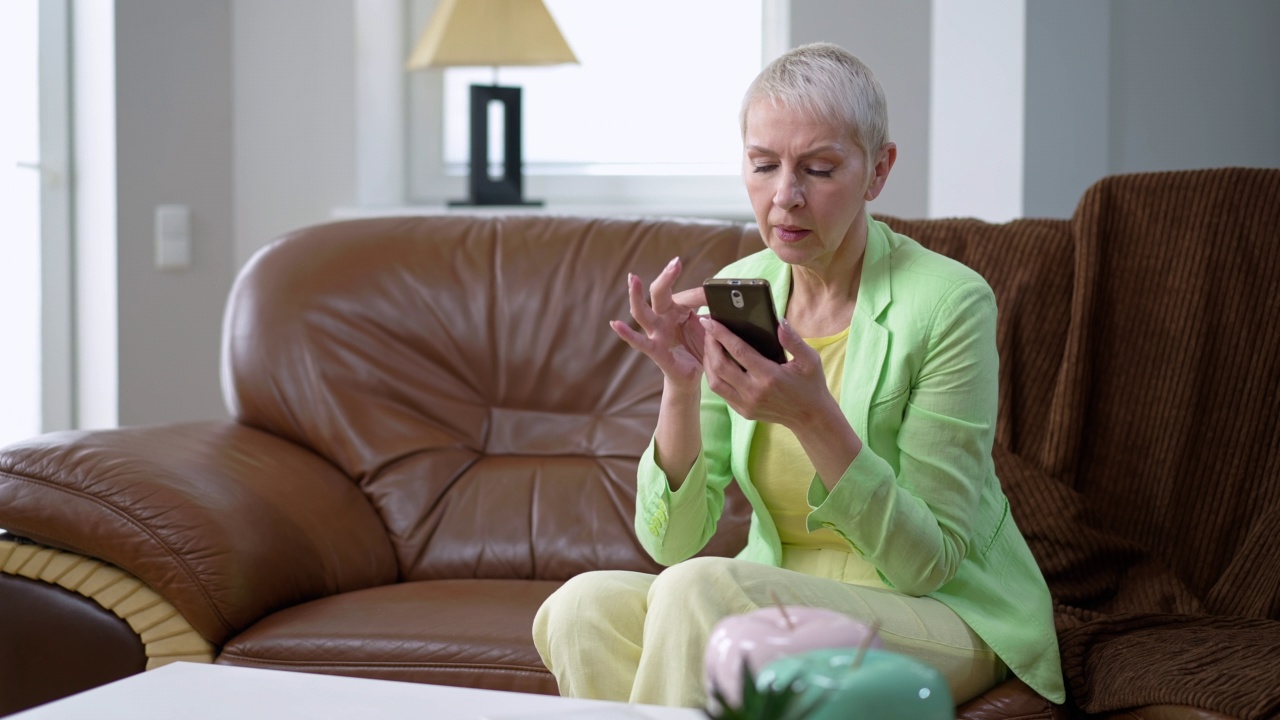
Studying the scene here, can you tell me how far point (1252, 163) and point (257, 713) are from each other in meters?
2.40

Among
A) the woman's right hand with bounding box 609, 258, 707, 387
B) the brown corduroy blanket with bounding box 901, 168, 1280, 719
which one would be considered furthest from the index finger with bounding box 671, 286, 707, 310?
the brown corduroy blanket with bounding box 901, 168, 1280, 719

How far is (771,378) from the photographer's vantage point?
4.27 feet

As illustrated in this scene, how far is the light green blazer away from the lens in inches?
54.4

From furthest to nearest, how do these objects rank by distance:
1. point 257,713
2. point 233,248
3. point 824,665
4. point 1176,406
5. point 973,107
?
point 233,248 → point 973,107 → point 1176,406 → point 257,713 → point 824,665

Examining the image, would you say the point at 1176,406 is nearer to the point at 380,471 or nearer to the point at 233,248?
the point at 380,471

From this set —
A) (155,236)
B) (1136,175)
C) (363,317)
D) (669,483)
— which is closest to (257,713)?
(669,483)

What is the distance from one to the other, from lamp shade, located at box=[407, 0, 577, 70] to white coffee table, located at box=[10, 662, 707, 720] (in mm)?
2166

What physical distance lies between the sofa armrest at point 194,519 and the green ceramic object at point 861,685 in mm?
1218

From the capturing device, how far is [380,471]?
2.20 meters

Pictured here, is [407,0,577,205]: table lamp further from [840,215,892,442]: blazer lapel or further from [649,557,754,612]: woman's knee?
[649,557,754,612]: woman's knee

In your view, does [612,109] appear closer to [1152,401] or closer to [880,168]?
[1152,401]

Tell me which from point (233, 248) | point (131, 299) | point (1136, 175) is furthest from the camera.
Answer: point (233, 248)

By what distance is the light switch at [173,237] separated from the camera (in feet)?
9.93

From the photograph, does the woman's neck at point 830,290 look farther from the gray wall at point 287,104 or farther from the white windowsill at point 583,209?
the gray wall at point 287,104
